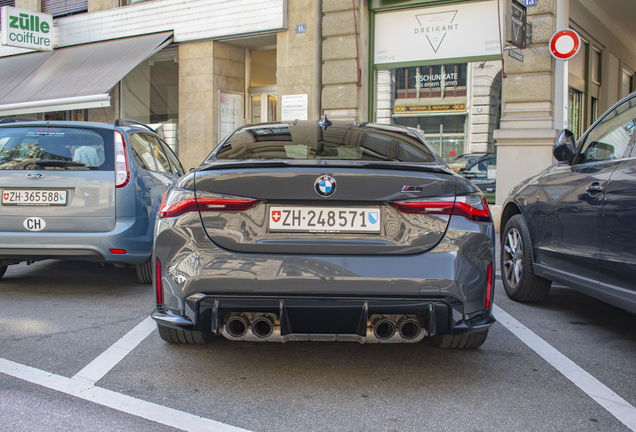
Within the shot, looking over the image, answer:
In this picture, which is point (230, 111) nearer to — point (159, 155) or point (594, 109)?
point (159, 155)

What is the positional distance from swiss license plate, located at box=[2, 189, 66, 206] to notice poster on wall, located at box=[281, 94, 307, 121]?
27.1 ft

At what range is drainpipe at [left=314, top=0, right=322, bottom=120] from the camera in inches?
501

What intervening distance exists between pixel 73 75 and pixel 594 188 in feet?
44.8

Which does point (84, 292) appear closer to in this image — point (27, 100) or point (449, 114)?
point (449, 114)

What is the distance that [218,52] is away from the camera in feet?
46.2

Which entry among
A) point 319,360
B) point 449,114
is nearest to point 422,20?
point 449,114

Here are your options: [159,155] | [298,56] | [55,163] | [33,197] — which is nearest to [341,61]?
[298,56]

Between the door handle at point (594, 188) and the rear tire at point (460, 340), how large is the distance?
128cm

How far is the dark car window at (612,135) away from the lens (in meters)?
3.86

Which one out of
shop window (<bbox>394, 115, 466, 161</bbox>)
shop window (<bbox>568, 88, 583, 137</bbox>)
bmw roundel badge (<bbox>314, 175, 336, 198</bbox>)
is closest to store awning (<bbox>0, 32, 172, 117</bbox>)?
shop window (<bbox>394, 115, 466, 161</bbox>)

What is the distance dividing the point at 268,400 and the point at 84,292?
3149mm

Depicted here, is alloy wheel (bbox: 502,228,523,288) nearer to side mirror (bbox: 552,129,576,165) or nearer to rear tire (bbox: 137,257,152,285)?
side mirror (bbox: 552,129,576,165)

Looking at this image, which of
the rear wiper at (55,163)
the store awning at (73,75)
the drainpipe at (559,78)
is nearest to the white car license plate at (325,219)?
the rear wiper at (55,163)

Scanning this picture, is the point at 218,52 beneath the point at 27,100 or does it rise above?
above
